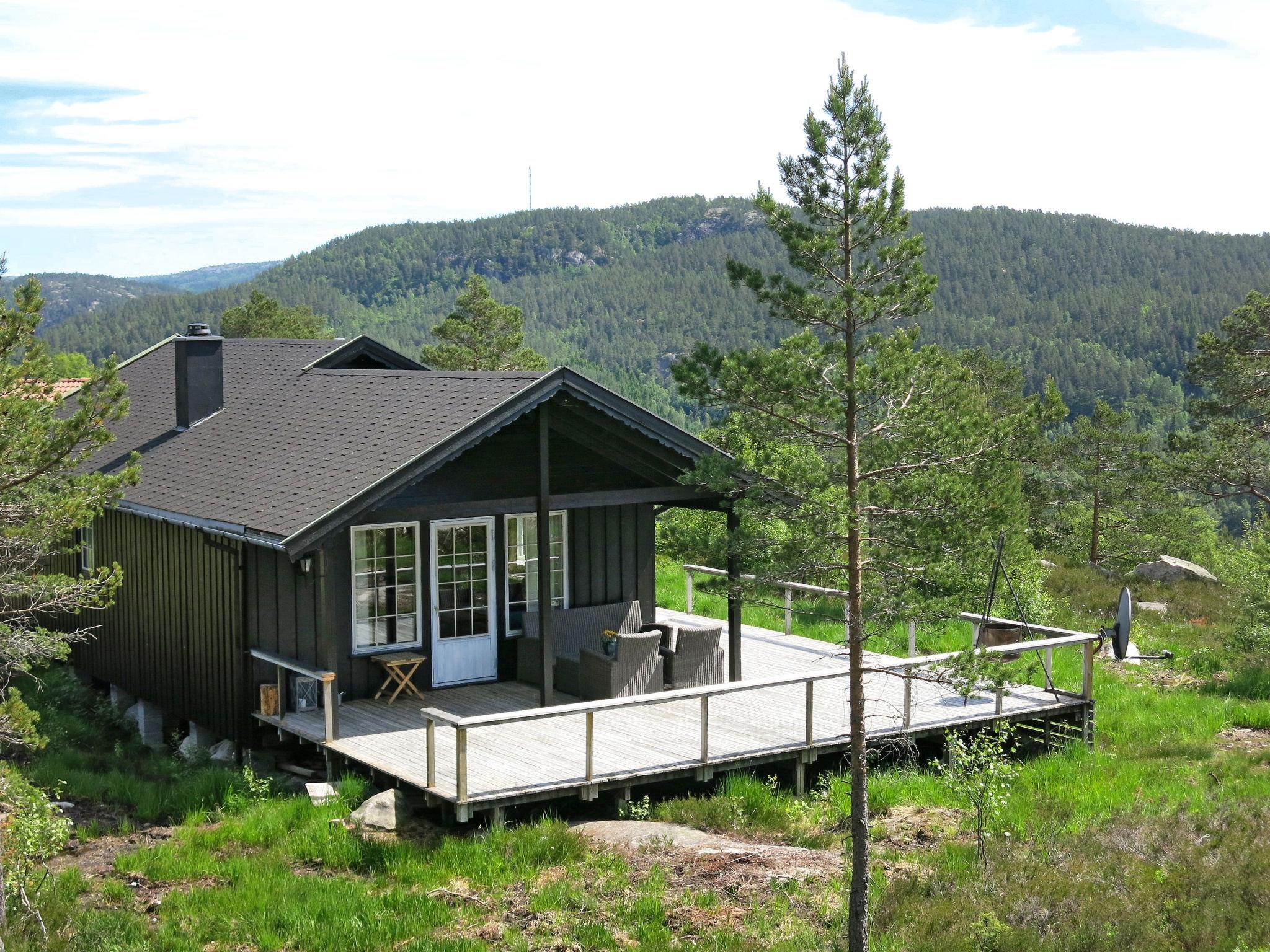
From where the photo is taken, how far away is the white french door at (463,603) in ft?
47.6

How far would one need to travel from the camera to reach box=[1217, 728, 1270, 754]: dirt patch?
14.0 m

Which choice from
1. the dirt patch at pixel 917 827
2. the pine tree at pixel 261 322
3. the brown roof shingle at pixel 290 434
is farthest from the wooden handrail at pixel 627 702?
the pine tree at pixel 261 322

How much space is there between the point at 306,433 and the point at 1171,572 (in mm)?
22511

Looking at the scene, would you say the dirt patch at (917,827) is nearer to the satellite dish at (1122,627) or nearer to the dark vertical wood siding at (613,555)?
the satellite dish at (1122,627)

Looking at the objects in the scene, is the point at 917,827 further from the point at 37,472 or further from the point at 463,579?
the point at 37,472

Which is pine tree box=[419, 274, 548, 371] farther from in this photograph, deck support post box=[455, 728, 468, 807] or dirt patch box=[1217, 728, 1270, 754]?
deck support post box=[455, 728, 468, 807]

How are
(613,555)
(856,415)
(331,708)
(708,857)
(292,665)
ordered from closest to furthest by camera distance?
(856,415)
(708,857)
(331,708)
(292,665)
(613,555)

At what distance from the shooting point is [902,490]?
8609 millimetres

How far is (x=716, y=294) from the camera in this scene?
443 feet

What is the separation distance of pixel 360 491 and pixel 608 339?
4915 inches

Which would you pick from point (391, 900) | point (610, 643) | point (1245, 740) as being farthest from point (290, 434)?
point (1245, 740)

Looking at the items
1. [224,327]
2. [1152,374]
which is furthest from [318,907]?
[1152,374]

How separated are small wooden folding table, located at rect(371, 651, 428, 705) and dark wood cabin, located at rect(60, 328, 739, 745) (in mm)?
150

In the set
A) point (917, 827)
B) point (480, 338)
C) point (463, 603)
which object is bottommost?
point (917, 827)
